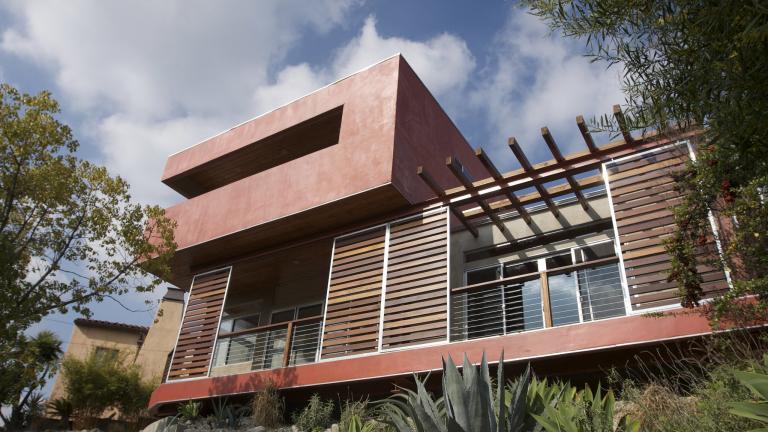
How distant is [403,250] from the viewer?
998cm

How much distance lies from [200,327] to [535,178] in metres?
7.62

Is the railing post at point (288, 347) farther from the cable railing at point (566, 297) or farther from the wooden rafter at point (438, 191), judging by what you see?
the wooden rafter at point (438, 191)

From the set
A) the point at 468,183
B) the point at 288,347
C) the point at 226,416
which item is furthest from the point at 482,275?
the point at 226,416

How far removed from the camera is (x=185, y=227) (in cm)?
1313

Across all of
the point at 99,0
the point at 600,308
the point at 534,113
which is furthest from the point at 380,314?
the point at 99,0

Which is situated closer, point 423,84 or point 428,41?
point 428,41

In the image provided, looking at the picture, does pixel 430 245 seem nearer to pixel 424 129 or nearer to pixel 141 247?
pixel 424 129

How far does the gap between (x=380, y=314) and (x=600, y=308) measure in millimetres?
3475

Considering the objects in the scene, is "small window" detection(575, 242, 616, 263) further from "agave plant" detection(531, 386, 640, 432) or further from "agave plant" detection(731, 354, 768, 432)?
"agave plant" detection(731, 354, 768, 432)

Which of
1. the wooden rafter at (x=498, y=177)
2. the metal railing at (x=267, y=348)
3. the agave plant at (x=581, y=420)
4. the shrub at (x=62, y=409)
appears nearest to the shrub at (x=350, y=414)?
the agave plant at (x=581, y=420)

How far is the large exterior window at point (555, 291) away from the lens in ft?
26.7

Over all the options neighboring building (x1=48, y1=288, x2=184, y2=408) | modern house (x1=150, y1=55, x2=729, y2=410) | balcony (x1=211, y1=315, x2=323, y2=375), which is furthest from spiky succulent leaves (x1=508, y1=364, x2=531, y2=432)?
neighboring building (x1=48, y1=288, x2=184, y2=408)

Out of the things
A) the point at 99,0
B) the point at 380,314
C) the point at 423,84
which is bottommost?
the point at 380,314

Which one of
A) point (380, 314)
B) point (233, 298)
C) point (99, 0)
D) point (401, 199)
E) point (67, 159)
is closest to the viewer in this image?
point (99, 0)
